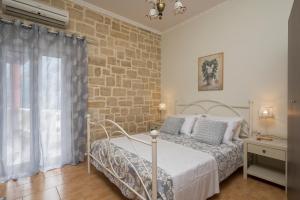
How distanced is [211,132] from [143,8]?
2521 millimetres

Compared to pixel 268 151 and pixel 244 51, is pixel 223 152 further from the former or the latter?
pixel 244 51

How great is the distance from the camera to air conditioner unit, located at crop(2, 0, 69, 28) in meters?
2.30

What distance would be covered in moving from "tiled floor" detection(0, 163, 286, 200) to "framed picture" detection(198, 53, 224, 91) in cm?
159

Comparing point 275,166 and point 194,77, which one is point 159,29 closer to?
point 194,77

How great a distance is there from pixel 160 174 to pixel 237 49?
2.51 m

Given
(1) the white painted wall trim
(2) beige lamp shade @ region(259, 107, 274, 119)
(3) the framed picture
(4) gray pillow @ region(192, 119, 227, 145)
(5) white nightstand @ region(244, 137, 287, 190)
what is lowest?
(5) white nightstand @ region(244, 137, 287, 190)

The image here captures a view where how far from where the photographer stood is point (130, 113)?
3.81m

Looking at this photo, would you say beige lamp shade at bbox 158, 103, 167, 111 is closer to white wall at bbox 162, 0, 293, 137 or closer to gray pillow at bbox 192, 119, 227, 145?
white wall at bbox 162, 0, 293, 137

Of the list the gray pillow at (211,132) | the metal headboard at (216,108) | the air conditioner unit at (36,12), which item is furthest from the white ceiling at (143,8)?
the gray pillow at (211,132)

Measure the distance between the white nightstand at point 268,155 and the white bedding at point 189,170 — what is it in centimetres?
80

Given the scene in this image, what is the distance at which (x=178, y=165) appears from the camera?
5.41 ft

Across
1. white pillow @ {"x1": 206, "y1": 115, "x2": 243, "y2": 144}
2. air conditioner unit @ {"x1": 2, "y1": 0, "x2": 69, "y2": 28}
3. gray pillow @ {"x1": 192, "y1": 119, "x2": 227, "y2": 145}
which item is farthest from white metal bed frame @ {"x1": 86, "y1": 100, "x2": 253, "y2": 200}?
air conditioner unit @ {"x1": 2, "y1": 0, "x2": 69, "y2": 28}

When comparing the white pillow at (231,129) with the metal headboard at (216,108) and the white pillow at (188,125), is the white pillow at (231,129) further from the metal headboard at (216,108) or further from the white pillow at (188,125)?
the white pillow at (188,125)

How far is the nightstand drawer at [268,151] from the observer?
6.86ft
